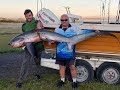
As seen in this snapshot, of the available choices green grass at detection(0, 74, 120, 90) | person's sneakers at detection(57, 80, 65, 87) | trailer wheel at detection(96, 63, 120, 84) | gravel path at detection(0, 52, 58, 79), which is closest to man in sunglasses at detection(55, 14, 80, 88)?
person's sneakers at detection(57, 80, 65, 87)

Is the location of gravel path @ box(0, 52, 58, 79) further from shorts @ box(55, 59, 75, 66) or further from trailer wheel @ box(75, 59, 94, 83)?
shorts @ box(55, 59, 75, 66)

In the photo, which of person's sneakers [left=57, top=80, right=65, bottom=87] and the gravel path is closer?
person's sneakers [left=57, top=80, right=65, bottom=87]

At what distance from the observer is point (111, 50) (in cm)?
959

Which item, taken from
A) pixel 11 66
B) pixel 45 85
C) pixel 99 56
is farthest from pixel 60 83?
pixel 11 66

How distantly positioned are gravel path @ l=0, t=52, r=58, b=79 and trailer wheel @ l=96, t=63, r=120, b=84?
7.13 feet

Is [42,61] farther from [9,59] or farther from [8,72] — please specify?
[9,59]

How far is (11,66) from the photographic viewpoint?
41.6 feet

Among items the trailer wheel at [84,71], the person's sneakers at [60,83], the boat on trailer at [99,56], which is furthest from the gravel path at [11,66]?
the person's sneakers at [60,83]

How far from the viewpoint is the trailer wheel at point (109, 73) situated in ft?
31.5

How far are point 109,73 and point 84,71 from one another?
0.67 metres

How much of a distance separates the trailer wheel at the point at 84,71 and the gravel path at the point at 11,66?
1748 mm

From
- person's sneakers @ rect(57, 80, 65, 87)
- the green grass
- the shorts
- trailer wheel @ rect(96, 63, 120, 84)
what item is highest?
the shorts

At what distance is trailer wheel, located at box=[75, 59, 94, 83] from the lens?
9.79m

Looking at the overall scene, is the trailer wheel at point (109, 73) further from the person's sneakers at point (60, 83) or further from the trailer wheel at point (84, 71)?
the person's sneakers at point (60, 83)
